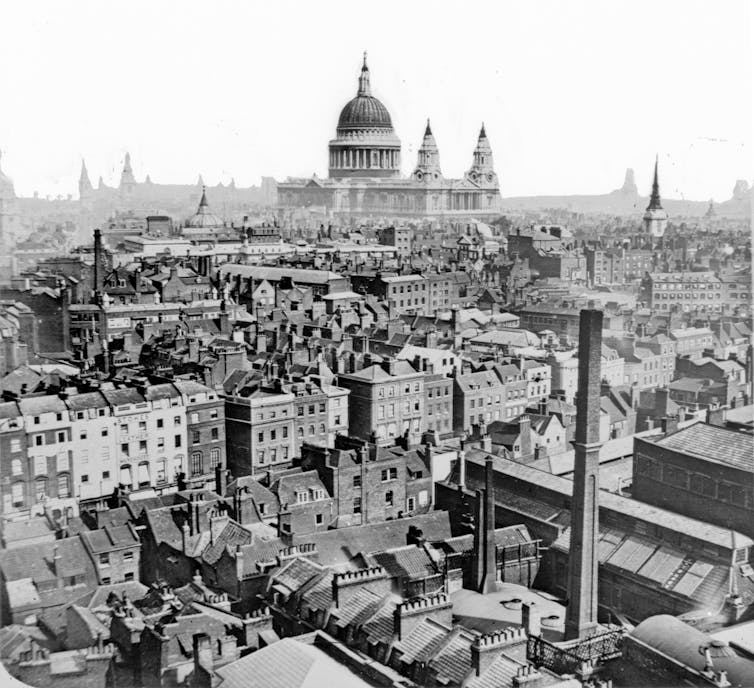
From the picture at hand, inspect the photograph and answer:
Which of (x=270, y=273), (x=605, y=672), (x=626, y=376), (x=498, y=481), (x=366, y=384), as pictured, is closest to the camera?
(x=605, y=672)

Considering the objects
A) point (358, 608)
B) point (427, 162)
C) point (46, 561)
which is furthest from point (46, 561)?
point (427, 162)

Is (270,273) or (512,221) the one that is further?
(512,221)

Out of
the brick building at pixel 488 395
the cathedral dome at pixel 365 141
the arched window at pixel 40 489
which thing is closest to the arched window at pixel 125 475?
the arched window at pixel 40 489

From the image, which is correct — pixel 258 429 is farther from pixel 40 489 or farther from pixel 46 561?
pixel 46 561

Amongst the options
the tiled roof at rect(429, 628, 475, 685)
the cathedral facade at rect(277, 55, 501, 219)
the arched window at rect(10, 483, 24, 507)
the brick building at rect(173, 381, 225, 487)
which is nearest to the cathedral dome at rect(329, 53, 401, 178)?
the cathedral facade at rect(277, 55, 501, 219)

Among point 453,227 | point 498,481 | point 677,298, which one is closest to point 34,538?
point 498,481

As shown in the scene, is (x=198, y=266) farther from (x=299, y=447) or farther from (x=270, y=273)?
(x=299, y=447)

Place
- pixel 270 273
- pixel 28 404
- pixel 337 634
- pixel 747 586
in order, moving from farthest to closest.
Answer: pixel 270 273 < pixel 28 404 < pixel 747 586 < pixel 337 634

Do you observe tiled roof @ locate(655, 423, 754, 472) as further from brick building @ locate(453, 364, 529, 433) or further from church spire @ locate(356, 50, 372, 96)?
church spire @ locate(356, 50, 372, 96)

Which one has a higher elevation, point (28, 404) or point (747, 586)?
point (28, 404)
